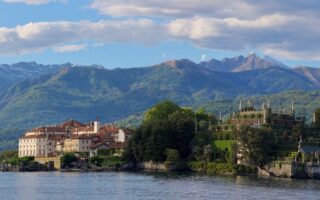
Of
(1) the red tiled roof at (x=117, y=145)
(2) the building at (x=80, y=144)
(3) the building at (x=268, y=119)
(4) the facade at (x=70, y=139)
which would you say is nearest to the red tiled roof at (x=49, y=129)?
(4) the facade at (x=70, y=139)

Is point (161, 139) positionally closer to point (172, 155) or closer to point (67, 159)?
point (172, 155)

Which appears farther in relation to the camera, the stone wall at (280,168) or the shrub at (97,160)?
the shrub at (97,160)

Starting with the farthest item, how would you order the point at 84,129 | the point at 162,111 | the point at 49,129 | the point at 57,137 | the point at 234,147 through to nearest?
the point at 49,129 → the point at 84,129 → the point at 57,137 → the point at 162,111 → the point at 234,147

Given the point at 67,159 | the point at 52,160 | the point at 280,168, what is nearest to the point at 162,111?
the point at 67,159

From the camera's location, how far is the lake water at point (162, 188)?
3290 inches

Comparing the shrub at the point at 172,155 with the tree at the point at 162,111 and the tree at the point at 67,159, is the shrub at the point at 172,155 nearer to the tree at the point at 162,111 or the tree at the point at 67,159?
the tree at the point at 67,159

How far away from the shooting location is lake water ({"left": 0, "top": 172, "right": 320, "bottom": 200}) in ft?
274

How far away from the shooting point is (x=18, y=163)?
16150 cm

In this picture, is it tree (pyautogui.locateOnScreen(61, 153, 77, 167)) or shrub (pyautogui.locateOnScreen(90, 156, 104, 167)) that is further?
tree (pyautogui.locateOnScreen(61, 153, 77, 167))

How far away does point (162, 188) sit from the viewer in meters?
93.5

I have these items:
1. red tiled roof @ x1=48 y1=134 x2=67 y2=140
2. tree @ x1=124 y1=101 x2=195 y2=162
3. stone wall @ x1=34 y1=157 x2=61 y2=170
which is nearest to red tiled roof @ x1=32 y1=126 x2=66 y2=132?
red tiled roof @ x1=48 y1=134 x2=67 y2=140

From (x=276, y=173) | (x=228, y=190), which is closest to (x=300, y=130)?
(x=276, y=173)

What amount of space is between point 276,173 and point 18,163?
6340 cm

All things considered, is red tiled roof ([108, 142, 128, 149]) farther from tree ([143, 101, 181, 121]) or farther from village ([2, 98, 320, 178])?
tree ([143, 101, 181, 121])
